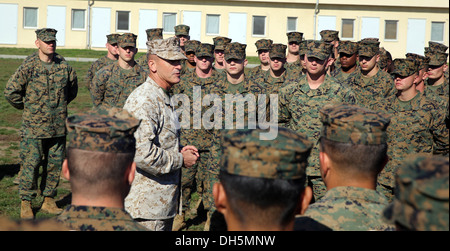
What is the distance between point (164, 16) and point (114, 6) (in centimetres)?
318

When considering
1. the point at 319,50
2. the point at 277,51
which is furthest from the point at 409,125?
the point at 277,51

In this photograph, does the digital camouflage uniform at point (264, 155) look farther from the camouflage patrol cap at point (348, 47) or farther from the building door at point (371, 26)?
the building door at point (371, 26)

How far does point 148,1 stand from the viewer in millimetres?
34000

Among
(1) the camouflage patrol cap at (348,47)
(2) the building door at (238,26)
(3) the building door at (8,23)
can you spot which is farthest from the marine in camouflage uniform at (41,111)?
(3) the building door at (8,23)

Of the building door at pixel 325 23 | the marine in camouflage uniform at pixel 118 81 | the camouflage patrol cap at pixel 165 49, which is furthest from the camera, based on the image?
the building door at pixel 325 23

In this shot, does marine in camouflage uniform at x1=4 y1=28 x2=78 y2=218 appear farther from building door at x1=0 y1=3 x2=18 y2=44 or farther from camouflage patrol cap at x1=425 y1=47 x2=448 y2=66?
building door at x1=0 y1=3 x2=18 y2=44

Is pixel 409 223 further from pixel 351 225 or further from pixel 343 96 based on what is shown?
pixel 343 96

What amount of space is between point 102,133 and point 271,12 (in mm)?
32444

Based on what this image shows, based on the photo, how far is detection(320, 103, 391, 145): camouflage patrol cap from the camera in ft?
11.6

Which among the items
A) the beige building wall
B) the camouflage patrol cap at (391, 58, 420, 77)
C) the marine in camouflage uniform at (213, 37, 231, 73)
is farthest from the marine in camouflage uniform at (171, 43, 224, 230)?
the beige building wall

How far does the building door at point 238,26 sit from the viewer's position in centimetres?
3438

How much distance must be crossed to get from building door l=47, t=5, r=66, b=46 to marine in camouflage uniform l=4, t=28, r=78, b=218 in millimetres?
27187

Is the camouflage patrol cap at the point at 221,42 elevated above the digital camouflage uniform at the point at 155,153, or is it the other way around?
the camouflage patrol cap at the point at 221,42

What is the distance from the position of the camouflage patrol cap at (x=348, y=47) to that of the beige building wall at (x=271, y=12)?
2527cm
